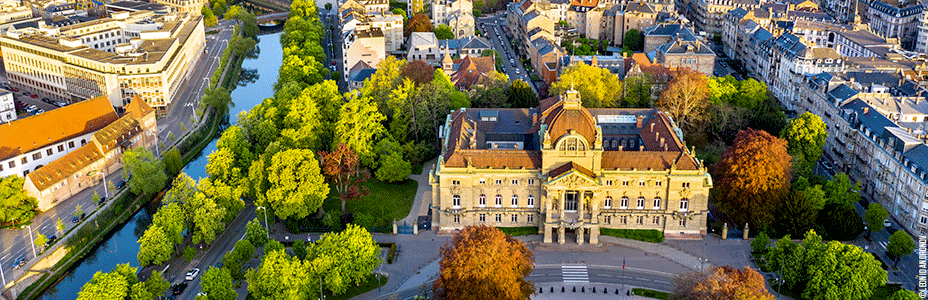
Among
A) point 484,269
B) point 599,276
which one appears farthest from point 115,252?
point 599,276

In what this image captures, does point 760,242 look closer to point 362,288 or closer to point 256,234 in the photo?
point 362,288

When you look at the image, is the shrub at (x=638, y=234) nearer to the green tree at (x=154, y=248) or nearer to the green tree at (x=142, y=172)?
the green tree at (x=154, y=248)

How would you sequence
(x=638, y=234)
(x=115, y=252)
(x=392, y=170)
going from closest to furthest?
1. (x=638, y=234)
2. (x=115, y=252)
3. (x=392, y=170)

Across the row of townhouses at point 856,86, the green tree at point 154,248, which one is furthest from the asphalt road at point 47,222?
the row of townhouses at point 856,86

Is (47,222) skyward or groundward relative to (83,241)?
skyward

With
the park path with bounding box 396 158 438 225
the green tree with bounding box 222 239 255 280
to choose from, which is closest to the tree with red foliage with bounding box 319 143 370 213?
the park path with bounding box 396 158 438 225

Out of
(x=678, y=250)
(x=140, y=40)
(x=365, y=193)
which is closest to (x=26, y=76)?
(x=140, y=40)
